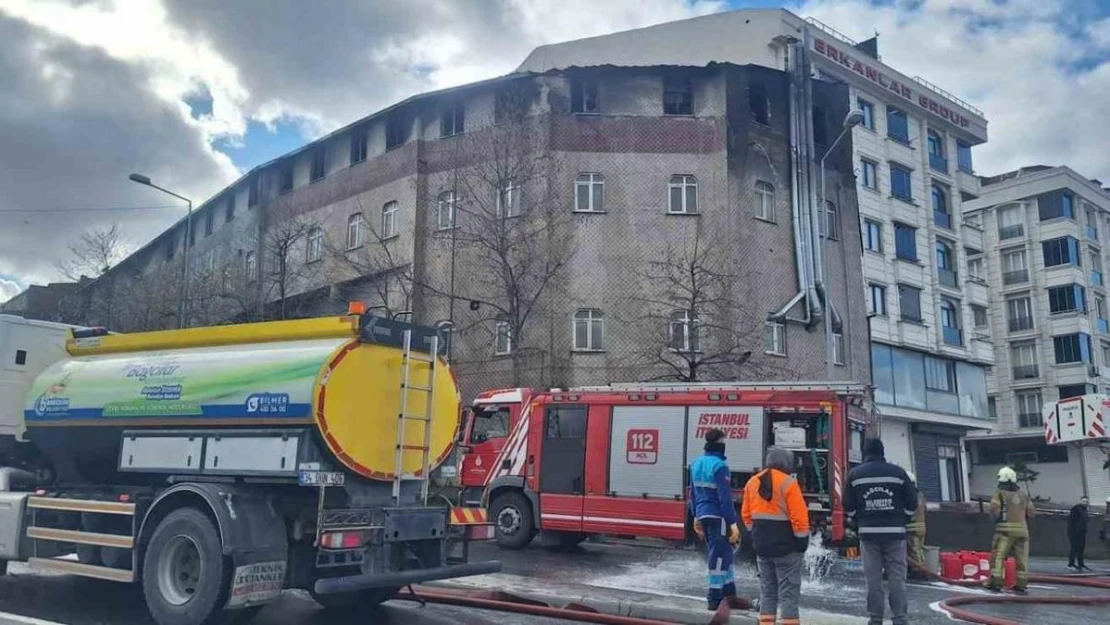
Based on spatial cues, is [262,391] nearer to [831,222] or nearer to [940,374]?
[831,222]

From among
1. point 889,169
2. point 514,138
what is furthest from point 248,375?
point 889,169

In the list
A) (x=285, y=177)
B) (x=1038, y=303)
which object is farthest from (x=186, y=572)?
(x=1038, y=303)

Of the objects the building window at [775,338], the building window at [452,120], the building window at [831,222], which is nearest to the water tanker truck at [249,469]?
the building window at [775,338]

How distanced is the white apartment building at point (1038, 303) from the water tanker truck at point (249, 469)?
47.1m

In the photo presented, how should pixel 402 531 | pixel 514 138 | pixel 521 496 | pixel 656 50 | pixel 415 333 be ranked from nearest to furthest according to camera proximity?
pixel 402 531, pixel 415 333, pixel 521 496, pixel 514 138, pixel 656 50

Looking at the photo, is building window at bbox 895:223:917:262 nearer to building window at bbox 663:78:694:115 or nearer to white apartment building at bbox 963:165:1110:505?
building window at bbox 663:78:694:115

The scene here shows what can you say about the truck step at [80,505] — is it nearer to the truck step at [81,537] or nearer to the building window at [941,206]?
the truck step at [81,537]

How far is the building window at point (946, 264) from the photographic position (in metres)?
38.9

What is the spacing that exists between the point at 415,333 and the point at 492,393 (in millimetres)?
7805

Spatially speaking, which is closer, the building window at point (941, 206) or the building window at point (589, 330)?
the building window at point (589, 330)

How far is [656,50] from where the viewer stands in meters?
33.7

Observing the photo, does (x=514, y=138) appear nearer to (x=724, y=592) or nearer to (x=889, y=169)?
(x=889, y=169)

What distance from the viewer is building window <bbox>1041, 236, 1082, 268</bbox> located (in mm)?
52000

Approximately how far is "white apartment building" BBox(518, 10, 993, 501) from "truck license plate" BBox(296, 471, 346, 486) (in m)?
27.1
